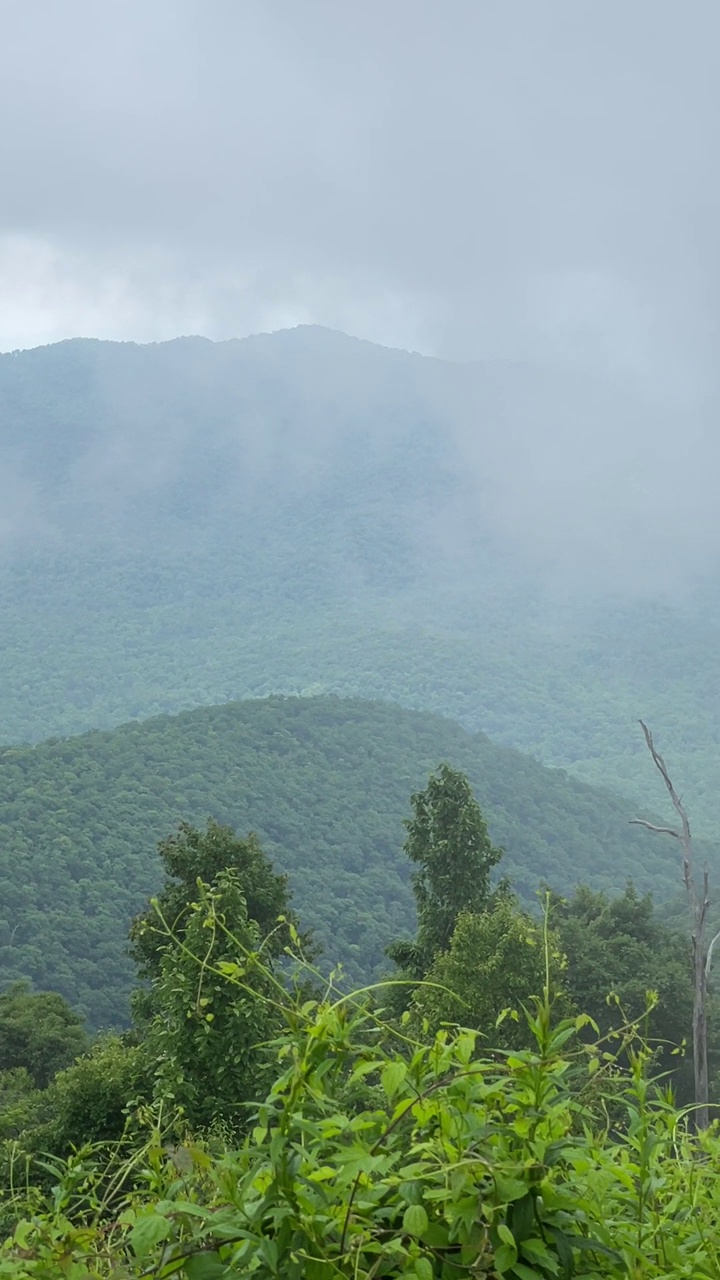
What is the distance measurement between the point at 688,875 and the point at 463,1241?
427 inches

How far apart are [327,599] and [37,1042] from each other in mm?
137572

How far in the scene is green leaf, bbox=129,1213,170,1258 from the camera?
3.88 feet

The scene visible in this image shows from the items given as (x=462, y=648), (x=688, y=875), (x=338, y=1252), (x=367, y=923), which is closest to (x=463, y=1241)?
(x=338, y=1252)

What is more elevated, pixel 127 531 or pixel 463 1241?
pixel 127 531

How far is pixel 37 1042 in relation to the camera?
21.3 meters

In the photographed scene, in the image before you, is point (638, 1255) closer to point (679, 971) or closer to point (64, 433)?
point (679, 971)

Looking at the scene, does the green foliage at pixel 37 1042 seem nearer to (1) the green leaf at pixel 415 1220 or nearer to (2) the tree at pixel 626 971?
(2) the tree at pixel 626 971

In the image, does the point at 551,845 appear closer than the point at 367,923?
No

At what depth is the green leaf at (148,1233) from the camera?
118cm

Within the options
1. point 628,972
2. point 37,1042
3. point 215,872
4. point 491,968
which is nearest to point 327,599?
point 628,972

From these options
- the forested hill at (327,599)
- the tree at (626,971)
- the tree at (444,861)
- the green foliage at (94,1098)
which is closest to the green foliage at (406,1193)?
the green foliage at (94,1098)

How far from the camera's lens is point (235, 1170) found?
1340 millimetres

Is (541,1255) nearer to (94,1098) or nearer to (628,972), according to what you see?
(94,1098)

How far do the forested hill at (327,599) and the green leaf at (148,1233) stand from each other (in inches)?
3747
